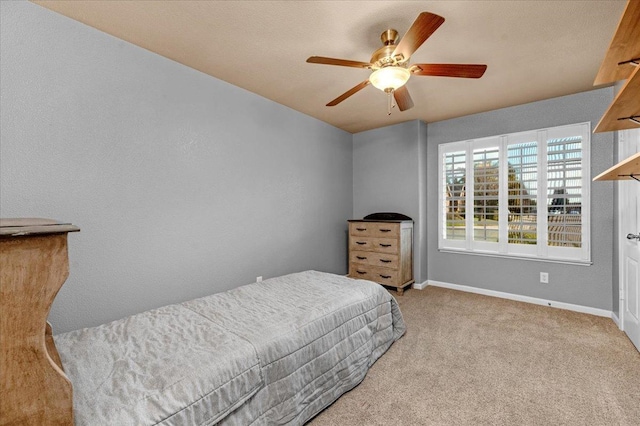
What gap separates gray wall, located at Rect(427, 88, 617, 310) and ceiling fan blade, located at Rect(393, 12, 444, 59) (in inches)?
101

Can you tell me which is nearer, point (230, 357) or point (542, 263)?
point (230, 357)

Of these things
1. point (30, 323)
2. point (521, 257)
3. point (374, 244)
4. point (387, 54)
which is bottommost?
point (521, 257)

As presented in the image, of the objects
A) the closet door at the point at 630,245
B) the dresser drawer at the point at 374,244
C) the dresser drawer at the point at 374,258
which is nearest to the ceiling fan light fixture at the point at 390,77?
the closet door at the point at 630,245

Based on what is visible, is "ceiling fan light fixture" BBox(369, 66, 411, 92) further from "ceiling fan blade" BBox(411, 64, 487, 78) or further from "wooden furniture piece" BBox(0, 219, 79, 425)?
"wooden furniture piece" BBox(0, 219, 79, 425)

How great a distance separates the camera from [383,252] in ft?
12.6

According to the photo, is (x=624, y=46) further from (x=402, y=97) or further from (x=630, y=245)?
(x=630, y=245)

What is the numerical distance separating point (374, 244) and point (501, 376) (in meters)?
2.14

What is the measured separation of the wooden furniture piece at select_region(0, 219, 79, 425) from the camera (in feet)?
2.57

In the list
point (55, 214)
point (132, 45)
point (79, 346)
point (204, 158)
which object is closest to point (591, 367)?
point (79, 346)

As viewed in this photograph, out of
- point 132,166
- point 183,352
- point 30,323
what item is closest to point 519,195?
point 183,352

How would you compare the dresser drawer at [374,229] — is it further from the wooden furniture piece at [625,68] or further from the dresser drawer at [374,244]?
the wooden furniture piece at [625,68]

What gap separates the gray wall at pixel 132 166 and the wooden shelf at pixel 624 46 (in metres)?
2.74

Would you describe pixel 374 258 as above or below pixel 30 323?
below

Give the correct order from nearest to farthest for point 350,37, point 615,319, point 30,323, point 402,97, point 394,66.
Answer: point 30,323, point 394,66, point 350,37, point 402,97, point 615,319
